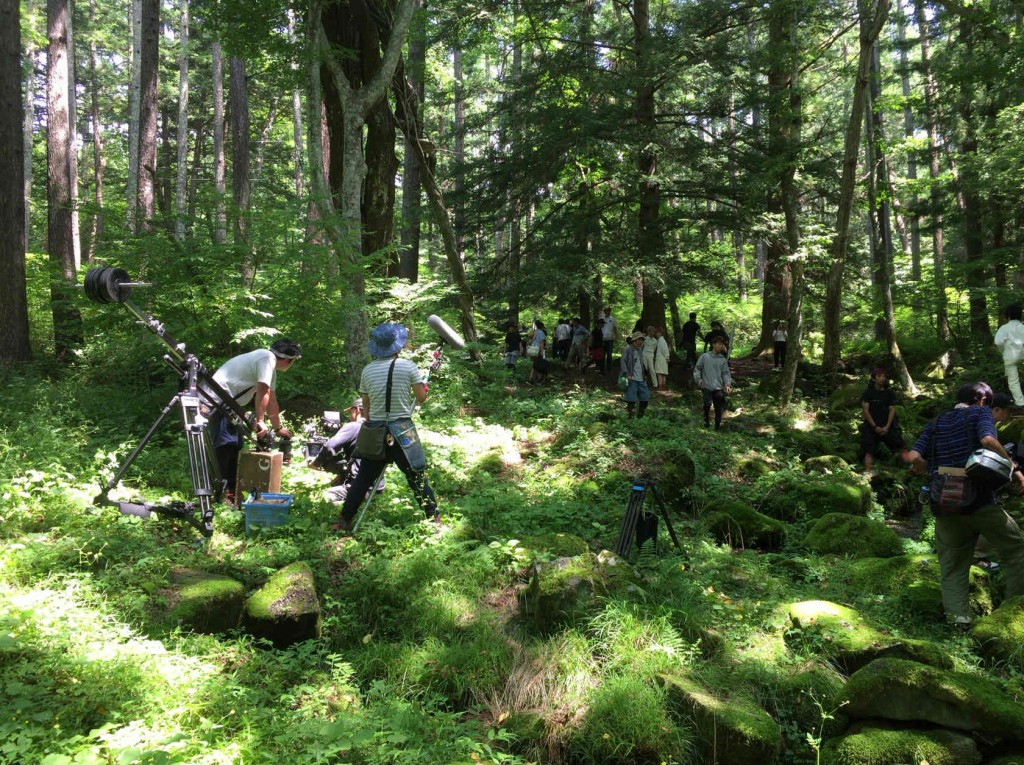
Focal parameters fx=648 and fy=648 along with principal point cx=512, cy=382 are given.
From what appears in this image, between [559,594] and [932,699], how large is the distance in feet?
7.96

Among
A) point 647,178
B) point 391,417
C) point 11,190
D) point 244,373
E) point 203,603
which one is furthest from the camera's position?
point 647,178

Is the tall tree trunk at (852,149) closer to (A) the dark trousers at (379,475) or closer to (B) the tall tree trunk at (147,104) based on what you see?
(A) the dark trousers at (379,475)

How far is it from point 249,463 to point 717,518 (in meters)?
5.16

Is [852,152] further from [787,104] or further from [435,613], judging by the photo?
[435,613]

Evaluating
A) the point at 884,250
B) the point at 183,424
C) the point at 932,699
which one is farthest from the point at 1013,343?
the point at 183,424

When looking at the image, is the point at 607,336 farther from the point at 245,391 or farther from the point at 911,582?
the point at 245,391

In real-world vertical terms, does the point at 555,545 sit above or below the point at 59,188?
below

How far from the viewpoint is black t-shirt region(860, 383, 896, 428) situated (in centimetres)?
989

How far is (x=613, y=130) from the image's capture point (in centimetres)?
1529

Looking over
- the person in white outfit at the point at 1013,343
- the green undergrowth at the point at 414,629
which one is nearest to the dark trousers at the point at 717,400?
the green undergrowth at the point at 414,629

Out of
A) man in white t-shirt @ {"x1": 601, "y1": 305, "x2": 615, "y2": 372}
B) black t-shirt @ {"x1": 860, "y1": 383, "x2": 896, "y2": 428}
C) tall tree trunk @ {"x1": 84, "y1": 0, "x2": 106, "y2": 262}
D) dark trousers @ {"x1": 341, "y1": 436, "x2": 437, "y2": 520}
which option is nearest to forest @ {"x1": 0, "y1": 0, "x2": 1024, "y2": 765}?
dark trousers @ {"x1": 341, "y1": 436, "x2": 437, "y2": 520}

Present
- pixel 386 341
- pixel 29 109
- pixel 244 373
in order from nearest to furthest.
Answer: pixel 386 341
pixel 244 373
pixel 29 109

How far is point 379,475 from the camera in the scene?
633cm

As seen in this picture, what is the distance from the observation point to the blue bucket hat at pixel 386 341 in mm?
6469
